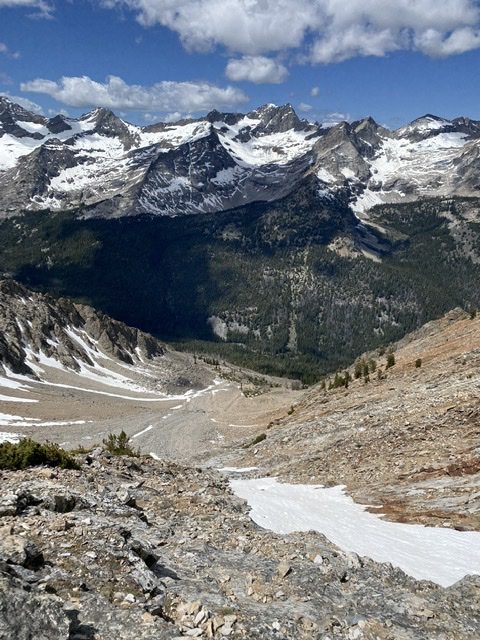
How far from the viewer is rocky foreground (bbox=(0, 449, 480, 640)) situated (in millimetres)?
11234

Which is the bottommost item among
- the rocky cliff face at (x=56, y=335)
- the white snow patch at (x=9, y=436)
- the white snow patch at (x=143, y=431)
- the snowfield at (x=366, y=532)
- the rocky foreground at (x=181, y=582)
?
the white snow patch at (x=143, y=431)

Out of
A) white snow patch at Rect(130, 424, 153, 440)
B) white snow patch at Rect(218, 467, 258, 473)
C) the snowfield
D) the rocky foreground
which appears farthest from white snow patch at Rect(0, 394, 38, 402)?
the rocky foreground

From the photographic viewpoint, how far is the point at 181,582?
48.9 feet

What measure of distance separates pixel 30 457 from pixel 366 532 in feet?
52.2

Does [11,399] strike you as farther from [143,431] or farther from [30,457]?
[30,457]

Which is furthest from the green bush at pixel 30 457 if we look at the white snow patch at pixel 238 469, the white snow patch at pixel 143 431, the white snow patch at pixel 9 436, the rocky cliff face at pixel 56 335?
the rocky cliff face at pixel 56 335

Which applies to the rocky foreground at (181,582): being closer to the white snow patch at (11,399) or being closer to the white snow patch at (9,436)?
the white snow patch at (9,436)

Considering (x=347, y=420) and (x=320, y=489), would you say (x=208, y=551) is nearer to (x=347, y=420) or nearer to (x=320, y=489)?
(x=320, y=489)

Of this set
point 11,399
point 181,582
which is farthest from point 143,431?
point 181,582

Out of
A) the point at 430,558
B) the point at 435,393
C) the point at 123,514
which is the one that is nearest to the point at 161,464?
the point at 123,514

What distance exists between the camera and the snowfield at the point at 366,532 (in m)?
21.1

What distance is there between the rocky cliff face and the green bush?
343 ft

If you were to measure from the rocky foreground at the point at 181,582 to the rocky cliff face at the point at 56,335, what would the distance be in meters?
114

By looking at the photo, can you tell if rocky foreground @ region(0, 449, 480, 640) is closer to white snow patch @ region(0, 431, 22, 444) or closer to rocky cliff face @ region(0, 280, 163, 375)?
white snow patch @ region(0, 431, 22, 444)
